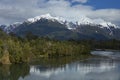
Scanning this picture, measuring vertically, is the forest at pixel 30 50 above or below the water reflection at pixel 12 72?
above

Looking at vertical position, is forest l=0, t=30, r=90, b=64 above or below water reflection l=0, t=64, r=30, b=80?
above

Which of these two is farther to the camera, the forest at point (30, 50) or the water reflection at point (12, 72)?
the forest at point (30, 50)

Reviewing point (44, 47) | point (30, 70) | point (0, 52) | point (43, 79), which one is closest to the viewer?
point (43, 79)

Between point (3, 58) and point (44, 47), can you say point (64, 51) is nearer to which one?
point (44, 47)

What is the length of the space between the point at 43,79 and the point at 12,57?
3391 cm

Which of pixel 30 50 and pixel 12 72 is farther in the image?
pixel 30 50

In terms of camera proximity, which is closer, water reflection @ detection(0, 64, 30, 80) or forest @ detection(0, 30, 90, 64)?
water reflection @ detection(0, 64, 30, 80)

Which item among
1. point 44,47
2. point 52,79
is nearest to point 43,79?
point 52,79

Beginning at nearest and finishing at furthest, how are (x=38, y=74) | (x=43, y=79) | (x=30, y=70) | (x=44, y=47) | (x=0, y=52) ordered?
1. (x=43, y=79)
2. (x=38, y=74)
3. (x=30, y=70)
4. (x=0, y=52)
5. (x=44, y=47)

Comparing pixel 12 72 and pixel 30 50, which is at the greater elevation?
pixel 30 50

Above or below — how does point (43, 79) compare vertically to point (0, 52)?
below

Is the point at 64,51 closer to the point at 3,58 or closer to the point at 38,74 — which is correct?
the point at 3,58

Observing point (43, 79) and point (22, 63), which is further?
point (22, 63)

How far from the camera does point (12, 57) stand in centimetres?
11250
